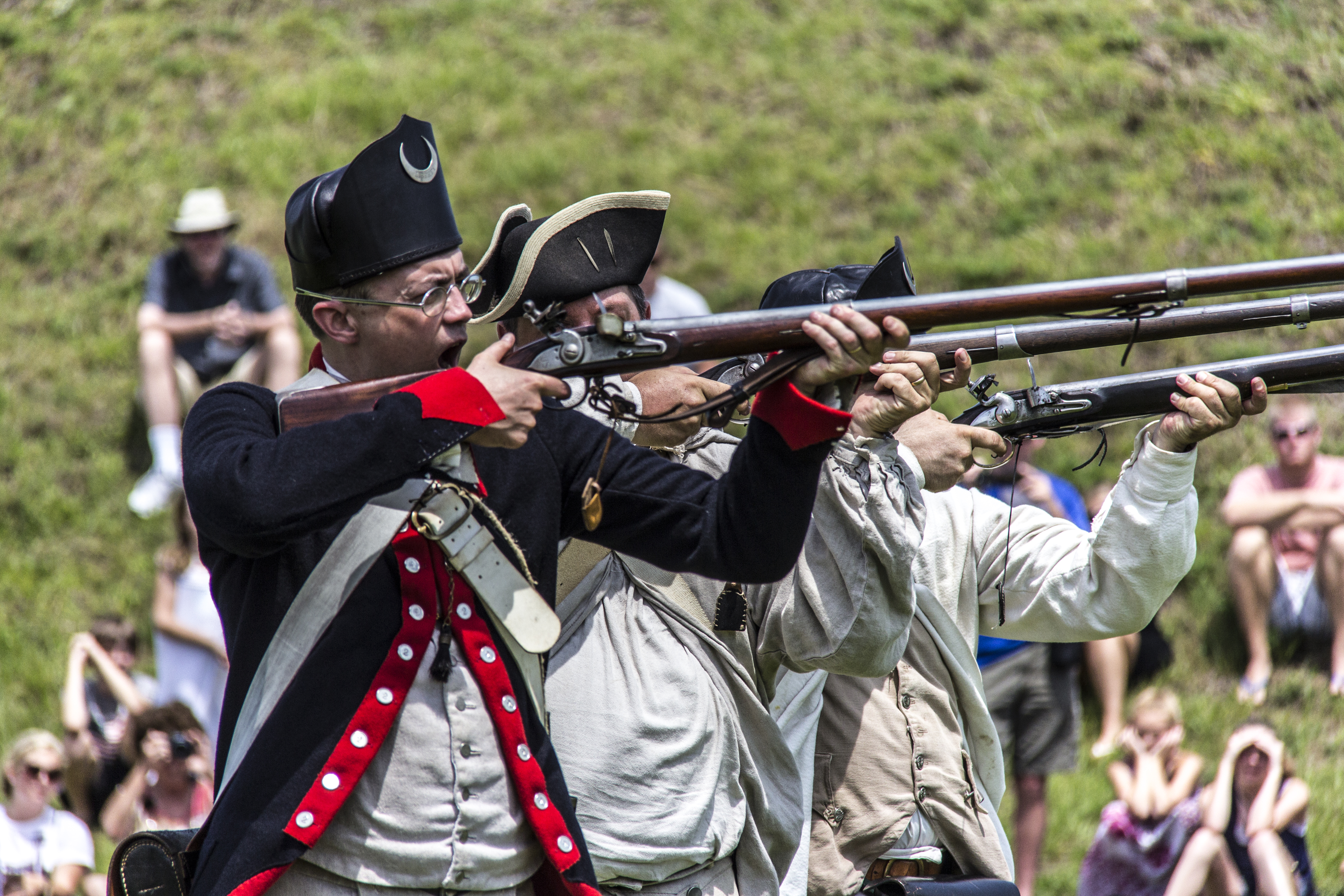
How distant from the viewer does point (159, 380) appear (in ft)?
31.9

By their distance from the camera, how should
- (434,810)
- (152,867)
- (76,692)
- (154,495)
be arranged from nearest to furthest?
(434,810) < (152,867) < (76,692) < (154,495)

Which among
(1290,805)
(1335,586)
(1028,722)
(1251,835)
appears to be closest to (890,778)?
(1028,722)

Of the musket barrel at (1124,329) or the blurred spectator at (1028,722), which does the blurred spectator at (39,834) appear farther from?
the musket barrel at (1124,329)

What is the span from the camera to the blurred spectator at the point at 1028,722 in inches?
260

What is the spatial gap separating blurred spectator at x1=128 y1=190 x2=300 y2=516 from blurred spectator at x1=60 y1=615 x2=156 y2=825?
5.11ft

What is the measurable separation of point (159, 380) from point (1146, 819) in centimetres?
693

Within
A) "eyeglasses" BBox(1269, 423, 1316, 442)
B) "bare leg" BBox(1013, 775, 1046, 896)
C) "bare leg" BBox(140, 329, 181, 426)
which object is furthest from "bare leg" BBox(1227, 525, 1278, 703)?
"bare leg" BBox(140, 329, 181, 426)

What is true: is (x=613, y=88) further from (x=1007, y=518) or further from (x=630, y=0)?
(x=1007, y=518)

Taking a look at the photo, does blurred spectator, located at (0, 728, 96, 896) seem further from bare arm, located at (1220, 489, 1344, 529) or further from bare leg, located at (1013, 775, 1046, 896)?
bare arm, located at (1220, 489, 1344, 529)

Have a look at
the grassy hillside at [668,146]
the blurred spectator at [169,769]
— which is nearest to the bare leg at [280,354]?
the grassy hillside at [668,146]

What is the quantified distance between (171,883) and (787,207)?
8.56 meters

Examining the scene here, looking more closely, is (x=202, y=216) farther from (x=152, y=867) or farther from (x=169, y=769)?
(x=152, y=867)

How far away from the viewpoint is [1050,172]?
1035cm

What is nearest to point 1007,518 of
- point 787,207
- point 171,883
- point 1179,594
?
point 171,883
